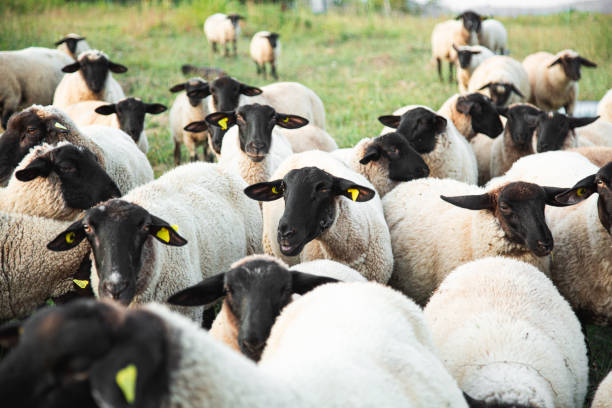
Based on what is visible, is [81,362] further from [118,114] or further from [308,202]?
[118,114]

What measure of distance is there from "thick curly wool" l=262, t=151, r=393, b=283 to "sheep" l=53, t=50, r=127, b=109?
15.1ft

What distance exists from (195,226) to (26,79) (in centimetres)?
660

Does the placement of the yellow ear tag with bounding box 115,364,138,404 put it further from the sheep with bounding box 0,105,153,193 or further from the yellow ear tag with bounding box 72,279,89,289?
the sheep with bounding box 0,105,153,193

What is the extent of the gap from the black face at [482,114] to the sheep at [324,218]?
2.75 meters

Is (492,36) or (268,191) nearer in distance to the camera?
(268,191)

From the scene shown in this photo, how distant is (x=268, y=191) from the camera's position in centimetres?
402

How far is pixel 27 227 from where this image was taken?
148 inches

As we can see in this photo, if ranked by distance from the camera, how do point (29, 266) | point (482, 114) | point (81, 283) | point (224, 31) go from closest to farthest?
point (81, 283) < point (29, 266) < point (482, 114) < point (224, 31)

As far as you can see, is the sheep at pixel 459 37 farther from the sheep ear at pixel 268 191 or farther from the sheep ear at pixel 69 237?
the sheep ear at pixel 69 237

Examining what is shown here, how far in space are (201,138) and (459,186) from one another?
4.77 metres

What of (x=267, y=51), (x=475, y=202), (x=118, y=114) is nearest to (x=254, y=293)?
(x=475, y=202)

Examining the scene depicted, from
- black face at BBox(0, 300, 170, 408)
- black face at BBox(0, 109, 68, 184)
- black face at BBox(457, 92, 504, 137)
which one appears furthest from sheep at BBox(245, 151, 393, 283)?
black face at BBox(457, 92, 504, 137)

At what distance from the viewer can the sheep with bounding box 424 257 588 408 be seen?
8.22 feet

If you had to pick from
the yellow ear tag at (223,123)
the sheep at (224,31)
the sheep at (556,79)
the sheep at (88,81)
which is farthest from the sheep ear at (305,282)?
the sheep at (224,31)
